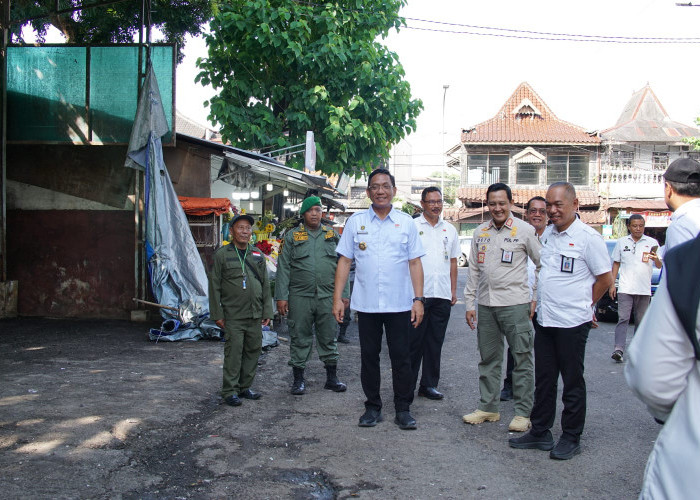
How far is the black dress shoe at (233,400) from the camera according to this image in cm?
598

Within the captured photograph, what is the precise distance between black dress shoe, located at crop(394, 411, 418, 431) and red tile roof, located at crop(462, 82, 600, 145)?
1328 inches

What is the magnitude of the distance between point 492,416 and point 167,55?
8249mm

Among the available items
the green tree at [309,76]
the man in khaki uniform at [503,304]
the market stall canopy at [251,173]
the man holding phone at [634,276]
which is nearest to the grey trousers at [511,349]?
the man in khaki uniform at [503,304]

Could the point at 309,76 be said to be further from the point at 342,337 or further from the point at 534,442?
the point at 534,442

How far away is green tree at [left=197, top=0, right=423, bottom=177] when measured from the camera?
52.1 feet

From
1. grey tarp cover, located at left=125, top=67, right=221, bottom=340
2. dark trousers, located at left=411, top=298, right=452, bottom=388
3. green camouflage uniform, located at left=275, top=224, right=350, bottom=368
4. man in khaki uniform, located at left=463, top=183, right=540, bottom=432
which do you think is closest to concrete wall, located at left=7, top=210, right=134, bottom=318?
grey tarp cover, located at left=125, top=67, right=221, bottom=340

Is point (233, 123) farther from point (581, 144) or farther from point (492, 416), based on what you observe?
point (581, 144)

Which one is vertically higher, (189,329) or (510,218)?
(510,218)

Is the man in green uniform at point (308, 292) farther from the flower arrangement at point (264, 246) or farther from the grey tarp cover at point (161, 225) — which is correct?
the flower arrangement at point (264, 246)

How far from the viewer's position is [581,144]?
37031 millimetres

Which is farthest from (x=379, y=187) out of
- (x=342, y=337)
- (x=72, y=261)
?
(x=72, y=261)

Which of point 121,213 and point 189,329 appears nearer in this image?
point 189,329

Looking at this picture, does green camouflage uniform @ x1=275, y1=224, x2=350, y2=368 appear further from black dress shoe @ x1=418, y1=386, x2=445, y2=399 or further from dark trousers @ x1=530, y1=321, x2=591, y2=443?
dark trousers @ x1=530, y1=321, x2=591, y2=443

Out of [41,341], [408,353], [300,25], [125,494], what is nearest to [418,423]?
[408,353]
